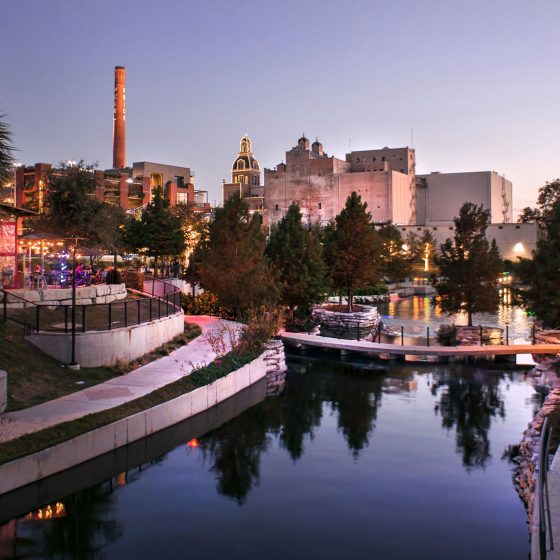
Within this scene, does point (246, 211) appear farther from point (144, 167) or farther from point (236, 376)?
point (144, 167)

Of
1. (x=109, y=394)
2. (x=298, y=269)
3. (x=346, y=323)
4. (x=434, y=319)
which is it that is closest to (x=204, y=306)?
(x=298, y=269)

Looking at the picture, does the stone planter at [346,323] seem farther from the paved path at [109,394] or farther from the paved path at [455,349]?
the paved path at [109,394]

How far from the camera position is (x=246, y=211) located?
42188 millimetres

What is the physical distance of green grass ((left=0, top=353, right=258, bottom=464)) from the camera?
1516 cm

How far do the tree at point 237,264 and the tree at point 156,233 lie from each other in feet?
24.2

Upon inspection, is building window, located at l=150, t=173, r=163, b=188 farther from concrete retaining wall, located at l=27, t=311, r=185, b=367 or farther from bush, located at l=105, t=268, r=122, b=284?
concrete retaining wall, located at l=27, t=311, r=185, b=367

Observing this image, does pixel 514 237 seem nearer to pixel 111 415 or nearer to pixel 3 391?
pixel 111 415

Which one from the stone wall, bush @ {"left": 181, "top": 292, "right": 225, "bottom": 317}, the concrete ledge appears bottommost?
the concrete ledge

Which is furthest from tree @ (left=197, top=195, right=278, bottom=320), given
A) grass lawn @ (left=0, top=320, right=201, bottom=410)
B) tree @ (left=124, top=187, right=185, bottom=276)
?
grass lawn @ (left=0, top=320, right=201, bottom=410)

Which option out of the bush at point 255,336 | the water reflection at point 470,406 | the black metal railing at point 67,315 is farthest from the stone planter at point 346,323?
the black metal railing at point 67,315

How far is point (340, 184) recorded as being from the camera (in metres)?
147

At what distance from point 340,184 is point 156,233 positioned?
4039 inches

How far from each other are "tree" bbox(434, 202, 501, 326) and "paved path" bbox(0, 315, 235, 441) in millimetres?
16271

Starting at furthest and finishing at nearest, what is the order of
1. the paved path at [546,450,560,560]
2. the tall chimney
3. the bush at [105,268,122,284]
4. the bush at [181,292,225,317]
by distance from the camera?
1. the tall chimney
2. the bush at [181,292,225,317]
3. the bush at [105,268,122,284]
4. the paved path at [546,450,560,560]
